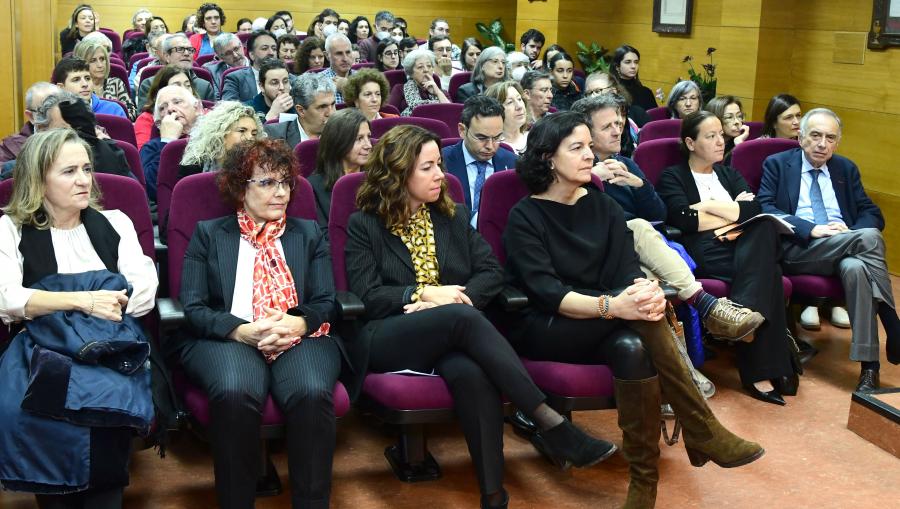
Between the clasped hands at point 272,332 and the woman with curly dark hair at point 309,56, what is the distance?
458 centimetres

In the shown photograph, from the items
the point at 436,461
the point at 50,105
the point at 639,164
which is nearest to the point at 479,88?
the point at 639,164

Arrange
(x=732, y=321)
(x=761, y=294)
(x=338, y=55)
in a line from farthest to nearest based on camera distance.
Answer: (x=338, y=55), (x=761, y=294), (x=732, y=321)

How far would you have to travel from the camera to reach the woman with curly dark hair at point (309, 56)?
279 inches

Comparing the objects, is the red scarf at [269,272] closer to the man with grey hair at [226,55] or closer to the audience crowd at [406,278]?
the audience crowd at [406,278]

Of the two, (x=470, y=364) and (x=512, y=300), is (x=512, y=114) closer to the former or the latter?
(x=512, y=300)

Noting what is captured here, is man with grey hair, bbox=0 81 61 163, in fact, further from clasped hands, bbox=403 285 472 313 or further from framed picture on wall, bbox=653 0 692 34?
framed picture on wall, bbox=653 0 692 34

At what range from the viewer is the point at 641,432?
9.26 ft

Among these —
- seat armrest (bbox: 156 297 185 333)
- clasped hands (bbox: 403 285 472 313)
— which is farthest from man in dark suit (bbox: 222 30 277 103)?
seat armrest (bbox: 156 297 185 333)

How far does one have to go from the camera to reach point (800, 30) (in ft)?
22.1

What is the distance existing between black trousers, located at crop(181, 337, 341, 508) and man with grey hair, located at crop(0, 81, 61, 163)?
1.57 meters

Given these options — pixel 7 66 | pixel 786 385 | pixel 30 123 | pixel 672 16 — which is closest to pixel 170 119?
pixel 30 123

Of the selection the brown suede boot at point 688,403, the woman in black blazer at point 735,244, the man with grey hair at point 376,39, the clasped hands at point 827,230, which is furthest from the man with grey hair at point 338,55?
the brown suede boot at point 688,403

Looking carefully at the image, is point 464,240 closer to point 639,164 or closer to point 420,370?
point 420,370

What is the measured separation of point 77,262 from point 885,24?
4.88m
